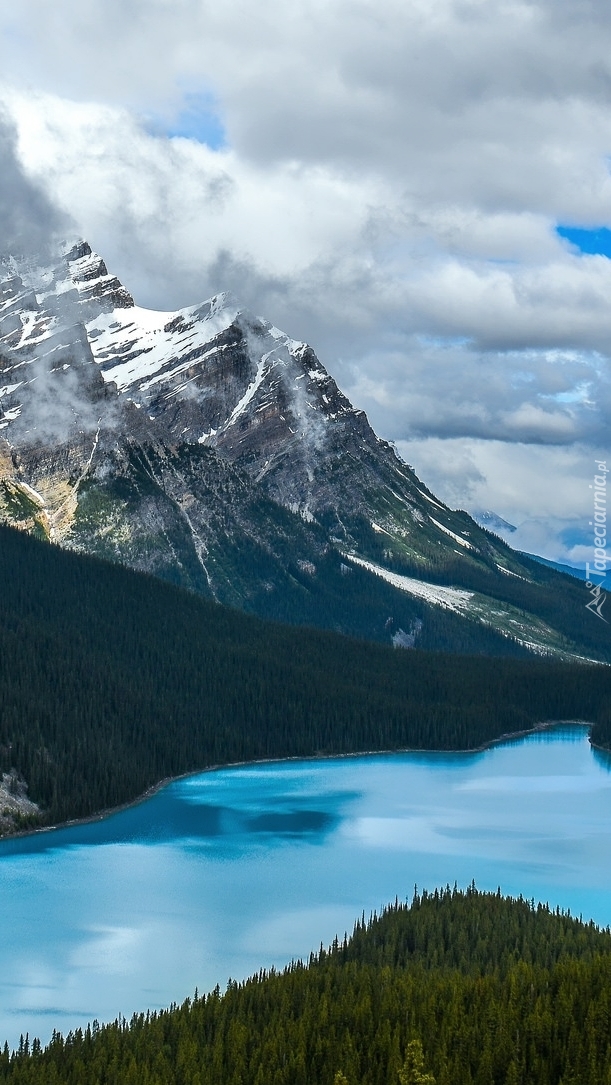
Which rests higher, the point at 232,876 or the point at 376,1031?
the point at 232,876

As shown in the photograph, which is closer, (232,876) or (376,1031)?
(376,1031)

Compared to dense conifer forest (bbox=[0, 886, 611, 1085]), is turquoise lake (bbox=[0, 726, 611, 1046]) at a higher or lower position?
higher

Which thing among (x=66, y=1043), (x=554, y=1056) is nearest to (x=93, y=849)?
(x=66, y=1043)

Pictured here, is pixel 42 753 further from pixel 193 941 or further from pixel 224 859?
pixel 193 941

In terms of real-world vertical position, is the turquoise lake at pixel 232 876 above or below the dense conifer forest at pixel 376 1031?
above
